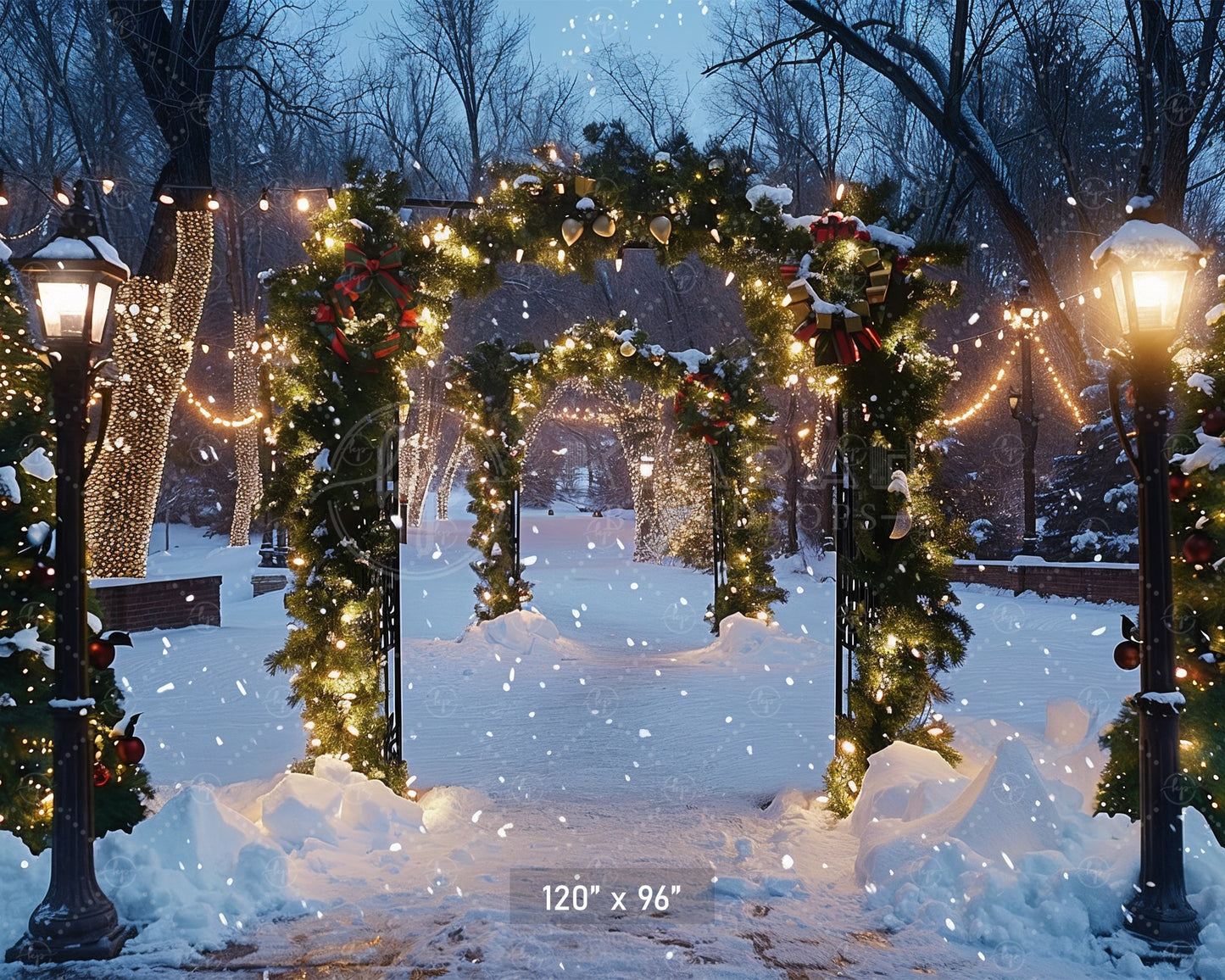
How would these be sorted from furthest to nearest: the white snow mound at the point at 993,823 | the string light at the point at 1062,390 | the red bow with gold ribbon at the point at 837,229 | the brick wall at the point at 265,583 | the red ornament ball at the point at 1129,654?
the brick wall at the point at 265,583
the string light at the point at 1062,390
the red bow with gold ribbon at the point at 837,229
the white snow mound at the point at 993,823
the red ornament ball at the point at 1129,654

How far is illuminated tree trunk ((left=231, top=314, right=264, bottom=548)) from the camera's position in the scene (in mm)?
23078

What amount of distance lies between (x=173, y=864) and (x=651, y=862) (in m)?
2.60

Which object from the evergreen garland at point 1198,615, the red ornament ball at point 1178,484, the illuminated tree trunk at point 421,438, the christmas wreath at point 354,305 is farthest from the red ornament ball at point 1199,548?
the illuminated tree trunk at point 421,438

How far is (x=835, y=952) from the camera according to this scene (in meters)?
4.24

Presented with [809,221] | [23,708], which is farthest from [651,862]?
[809,221]

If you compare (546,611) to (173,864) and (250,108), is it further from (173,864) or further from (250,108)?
(250,108)

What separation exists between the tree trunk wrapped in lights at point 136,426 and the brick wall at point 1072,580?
44.6 feet

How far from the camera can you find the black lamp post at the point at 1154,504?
14.0 ft

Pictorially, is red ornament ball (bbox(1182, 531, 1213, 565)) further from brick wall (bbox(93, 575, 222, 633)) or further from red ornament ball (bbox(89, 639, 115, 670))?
brick wall (bbox(93, 575, 222, 633))

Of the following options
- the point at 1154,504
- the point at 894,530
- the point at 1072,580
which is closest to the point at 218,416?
the point at 894,530

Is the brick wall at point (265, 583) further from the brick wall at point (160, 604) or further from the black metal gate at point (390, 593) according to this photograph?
the black metal gate at point (390, 593)

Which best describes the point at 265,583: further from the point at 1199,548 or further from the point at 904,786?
the point at 1199,548

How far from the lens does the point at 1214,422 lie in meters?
→ 5.07

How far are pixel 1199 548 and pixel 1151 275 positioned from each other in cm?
153
